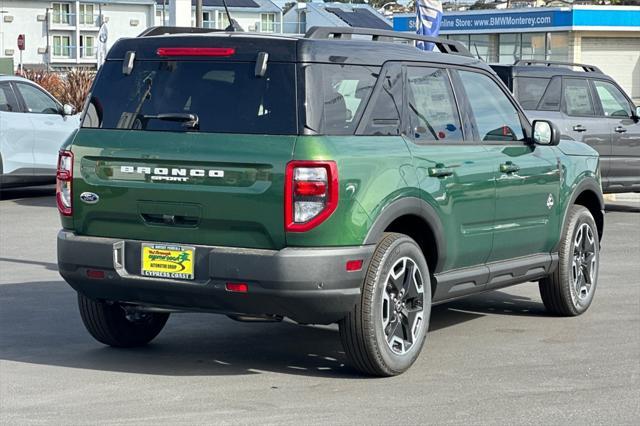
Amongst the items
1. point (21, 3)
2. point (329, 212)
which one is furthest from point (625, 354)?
point (21, 3)

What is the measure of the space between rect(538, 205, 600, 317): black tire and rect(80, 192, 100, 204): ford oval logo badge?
356 centimetres

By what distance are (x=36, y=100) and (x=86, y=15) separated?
8867cm

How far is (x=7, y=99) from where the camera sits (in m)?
18.2

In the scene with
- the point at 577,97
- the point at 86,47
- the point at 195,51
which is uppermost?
the point at 86,47

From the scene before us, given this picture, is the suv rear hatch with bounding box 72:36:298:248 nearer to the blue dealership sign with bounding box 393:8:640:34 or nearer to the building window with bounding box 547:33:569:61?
the blue dealership sign with bounding box 393:8:640:34

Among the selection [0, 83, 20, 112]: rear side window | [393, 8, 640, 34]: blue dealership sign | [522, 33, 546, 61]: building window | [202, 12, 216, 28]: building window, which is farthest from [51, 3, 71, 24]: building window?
[0, 83, 20, 112]: rear side window

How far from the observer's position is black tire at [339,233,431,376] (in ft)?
23.8

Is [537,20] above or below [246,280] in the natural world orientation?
above

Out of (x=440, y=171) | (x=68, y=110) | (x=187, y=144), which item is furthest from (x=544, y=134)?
(x=68, y=110)

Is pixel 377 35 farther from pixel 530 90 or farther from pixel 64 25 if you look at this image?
pixel 64 25

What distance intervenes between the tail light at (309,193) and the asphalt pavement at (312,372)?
939 mm

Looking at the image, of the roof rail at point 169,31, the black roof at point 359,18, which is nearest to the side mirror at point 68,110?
the roof rail at point 169,31

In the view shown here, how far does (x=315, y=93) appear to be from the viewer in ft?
23.4

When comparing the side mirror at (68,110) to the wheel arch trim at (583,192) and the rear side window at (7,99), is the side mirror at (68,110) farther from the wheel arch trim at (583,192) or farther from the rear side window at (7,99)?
the wheel arch trim at (583,192)
